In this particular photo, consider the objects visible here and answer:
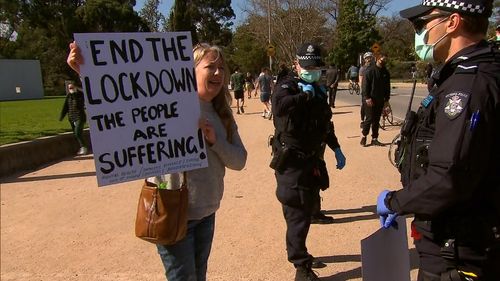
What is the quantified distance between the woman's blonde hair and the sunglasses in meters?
1.11

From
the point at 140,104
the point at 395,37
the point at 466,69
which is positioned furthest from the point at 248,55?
the point at 466,69

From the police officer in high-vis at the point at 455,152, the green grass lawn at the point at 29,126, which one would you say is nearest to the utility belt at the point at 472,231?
the police officer in high-vis at the point at 455,152

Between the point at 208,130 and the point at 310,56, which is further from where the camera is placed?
the point at 310,56

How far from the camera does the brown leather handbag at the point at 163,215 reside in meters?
2.45

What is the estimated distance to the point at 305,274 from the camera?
4.00 m

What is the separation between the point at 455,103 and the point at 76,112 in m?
10.2

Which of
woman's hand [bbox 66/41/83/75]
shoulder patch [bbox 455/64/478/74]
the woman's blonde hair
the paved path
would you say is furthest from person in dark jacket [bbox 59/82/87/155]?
shoulder patch [bbox 455/64/478/74]

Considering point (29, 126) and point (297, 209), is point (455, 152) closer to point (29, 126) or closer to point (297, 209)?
point (297, 209)

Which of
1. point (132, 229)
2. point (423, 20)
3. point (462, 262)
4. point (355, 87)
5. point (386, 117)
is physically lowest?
point (132, 229)

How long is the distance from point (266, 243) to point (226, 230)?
1.93ft

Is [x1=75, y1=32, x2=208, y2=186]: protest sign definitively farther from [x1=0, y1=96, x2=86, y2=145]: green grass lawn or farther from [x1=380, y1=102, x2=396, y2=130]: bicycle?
[x1=380, y1=102, x2=396, y2=130]: bicycle

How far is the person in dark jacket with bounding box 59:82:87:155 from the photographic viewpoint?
10.8 metres

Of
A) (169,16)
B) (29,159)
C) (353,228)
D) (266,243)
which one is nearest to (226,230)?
(266,243)

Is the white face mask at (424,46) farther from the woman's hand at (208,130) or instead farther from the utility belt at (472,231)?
the woman's hand at (208,130)
